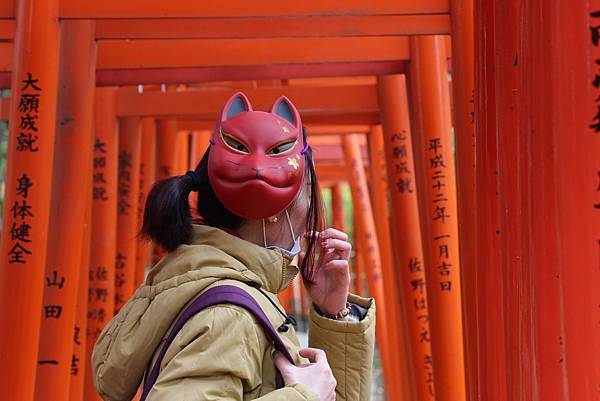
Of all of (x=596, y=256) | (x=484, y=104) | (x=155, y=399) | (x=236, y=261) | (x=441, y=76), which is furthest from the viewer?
(x=441, y=76)

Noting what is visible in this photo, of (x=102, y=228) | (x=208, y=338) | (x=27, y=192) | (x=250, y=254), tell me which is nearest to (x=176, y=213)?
(x=250, y=254)

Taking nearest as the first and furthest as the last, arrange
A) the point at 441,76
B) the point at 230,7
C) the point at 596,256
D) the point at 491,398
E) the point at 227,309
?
the point at 596,256, the point at 227,309, the point at 491,398, the point at 230,7, the point at 441,76

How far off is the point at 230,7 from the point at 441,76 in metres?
1.41

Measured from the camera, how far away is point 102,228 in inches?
265

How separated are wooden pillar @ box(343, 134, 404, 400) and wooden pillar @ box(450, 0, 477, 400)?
598cm

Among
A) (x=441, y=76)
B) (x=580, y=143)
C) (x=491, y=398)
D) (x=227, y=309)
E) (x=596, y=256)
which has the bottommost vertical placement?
(x=491, y=398)

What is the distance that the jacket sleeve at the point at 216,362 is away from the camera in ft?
6.42

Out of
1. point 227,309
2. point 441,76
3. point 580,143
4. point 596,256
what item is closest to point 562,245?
point 596,256

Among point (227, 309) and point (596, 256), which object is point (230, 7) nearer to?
point (227, 309)

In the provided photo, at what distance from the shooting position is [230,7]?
461cm

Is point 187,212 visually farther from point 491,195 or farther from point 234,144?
point 491,195

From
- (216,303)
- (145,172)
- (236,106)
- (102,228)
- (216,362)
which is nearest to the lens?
(216,362)

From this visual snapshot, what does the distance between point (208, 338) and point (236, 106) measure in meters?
0.88

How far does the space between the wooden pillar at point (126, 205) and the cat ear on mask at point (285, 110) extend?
512 cm
